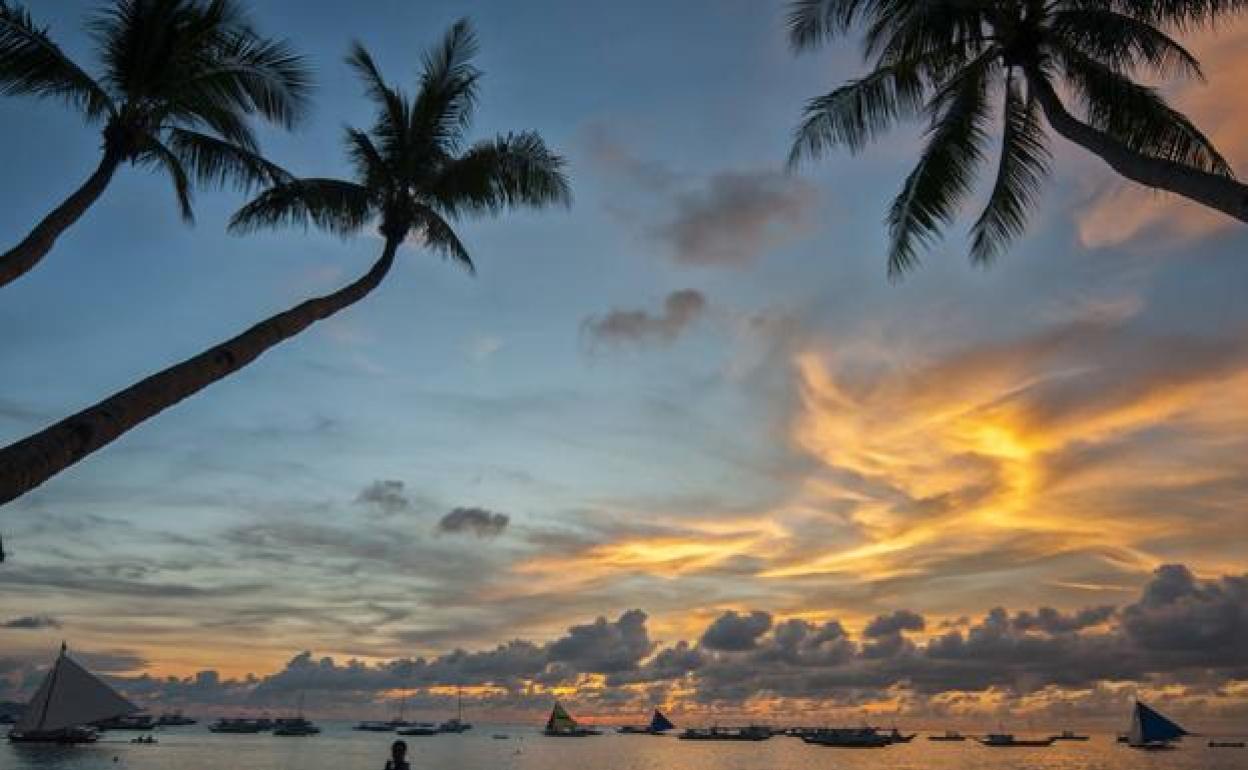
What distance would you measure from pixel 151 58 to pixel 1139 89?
15664mm

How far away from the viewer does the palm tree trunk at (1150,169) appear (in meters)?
11.1

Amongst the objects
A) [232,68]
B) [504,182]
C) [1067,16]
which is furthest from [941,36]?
[232,68]

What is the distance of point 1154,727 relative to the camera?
135m

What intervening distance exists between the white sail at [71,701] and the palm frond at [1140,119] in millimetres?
106308

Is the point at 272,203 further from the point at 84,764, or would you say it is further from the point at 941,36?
the point at 84,764

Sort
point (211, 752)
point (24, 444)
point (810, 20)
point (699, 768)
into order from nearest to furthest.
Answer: point (24, 444) < point (810, 20) < point (699, 768) < point (211, 752)

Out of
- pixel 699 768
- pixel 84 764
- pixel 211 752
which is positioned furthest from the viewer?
pixel 211 752

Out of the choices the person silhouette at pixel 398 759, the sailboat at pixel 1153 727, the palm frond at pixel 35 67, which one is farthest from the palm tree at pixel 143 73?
the sailboat at pixel 1153 727

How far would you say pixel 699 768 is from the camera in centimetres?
15200

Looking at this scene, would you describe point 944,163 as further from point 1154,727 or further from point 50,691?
point 1154,727

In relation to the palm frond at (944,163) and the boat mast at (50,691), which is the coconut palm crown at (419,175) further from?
the boat mast at (50,691)

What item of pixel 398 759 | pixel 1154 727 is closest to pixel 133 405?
pixel 398 759

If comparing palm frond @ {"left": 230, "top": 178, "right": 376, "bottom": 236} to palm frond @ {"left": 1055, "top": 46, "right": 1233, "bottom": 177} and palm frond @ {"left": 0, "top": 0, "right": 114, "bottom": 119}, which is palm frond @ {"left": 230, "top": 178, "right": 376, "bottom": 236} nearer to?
palm frond @ {"left": 0, "top": 0, "right": 114, "bottom": 119}

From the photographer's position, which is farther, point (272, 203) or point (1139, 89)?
point (272, 203)
